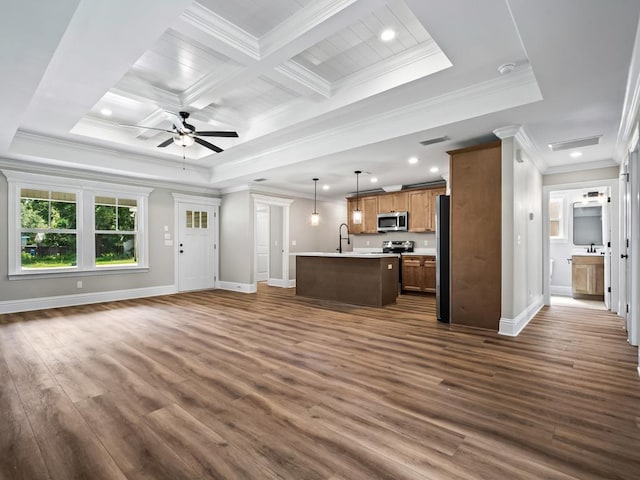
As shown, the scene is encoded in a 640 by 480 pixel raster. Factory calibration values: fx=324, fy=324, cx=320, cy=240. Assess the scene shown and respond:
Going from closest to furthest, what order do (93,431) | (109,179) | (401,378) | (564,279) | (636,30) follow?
(93,431) → (636,30) → (401,378) → (109,179) → (564,279)

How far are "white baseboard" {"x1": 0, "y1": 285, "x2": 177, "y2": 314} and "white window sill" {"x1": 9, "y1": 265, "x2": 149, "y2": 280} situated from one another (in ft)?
1.23

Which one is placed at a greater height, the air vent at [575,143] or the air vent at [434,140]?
the air vent at [434,140]

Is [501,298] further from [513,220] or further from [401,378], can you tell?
[401,378]

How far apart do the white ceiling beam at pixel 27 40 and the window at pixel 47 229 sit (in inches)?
119

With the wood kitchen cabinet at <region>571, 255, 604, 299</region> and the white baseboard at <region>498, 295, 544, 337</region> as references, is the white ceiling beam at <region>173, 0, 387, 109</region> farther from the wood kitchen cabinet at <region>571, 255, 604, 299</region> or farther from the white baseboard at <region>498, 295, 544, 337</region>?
the wood kitchen cabinet at <region>571, 255, 604, 299</region>

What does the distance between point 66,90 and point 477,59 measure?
13.5ft

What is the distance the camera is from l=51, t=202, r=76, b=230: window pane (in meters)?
5.77

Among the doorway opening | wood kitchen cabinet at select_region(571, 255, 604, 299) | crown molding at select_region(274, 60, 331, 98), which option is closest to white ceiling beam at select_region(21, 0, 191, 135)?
crown molding at select_region(274, 60, 331, 98)

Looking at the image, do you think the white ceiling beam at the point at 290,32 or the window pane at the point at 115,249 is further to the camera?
the window pane at the point at 115,249

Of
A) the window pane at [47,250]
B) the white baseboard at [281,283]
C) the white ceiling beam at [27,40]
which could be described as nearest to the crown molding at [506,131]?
the white ceiling beam at [27,40]

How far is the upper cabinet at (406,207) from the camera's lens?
7.41 metres

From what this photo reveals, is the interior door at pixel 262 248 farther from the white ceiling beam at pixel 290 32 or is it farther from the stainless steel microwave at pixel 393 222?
the white ceiling beam at pixel 290 32

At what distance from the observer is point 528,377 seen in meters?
2.74

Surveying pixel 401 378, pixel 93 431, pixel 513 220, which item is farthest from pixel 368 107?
pixel 93 431
